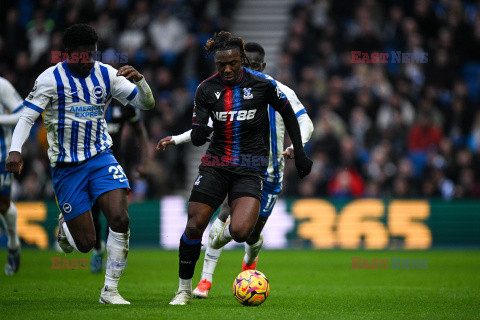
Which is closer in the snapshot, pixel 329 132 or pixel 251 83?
pixel 251 83

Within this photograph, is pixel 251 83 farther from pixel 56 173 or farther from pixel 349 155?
pixel 349 155

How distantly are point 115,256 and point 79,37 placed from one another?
2230 millimetres

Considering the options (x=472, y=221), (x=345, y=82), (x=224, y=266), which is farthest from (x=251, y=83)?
(x=345, y=82)

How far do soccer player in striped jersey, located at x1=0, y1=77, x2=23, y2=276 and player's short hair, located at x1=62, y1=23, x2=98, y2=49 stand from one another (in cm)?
264

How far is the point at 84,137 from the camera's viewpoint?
24.4ft

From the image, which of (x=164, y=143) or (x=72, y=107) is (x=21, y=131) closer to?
(x=72, y=107)

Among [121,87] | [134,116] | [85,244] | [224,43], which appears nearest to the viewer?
[224,43]

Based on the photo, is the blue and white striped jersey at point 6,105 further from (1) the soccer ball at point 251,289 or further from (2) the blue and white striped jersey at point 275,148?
(1) the soccer ball at point 251,289

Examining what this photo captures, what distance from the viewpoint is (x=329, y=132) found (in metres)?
17.3

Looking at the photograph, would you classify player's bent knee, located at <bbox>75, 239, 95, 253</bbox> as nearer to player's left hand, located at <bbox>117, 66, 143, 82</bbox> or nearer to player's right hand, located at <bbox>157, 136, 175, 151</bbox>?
player's right hand, located at <bbox>157, 136, 175, 151</bbox>

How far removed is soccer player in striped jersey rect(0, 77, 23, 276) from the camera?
391 inches

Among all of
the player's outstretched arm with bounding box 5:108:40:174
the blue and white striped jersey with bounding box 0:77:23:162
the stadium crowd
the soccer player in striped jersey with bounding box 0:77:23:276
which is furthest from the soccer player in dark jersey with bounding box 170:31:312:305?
the stadium crowd

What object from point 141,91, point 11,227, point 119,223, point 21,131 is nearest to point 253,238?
point 119,223

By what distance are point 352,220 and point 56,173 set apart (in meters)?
9.73
